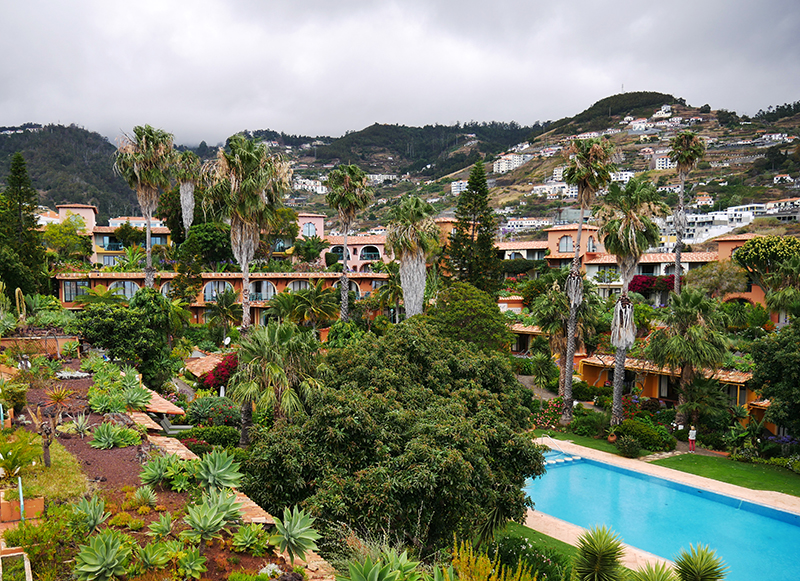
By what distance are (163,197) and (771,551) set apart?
4837cm

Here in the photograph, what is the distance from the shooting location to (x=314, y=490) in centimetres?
1023

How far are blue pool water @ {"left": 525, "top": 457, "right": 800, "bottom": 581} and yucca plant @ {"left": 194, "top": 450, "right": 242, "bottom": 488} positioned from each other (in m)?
10.3

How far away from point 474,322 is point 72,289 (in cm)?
2894

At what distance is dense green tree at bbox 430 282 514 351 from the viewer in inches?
980

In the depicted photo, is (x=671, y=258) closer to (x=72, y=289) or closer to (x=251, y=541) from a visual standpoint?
(x=251, y=541)

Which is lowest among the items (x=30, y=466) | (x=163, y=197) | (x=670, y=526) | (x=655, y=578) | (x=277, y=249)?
(x=670, y=526)

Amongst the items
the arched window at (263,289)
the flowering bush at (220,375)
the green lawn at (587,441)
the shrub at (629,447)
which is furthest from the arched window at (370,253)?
the shrub at (629,447)

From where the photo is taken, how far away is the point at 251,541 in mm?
7473

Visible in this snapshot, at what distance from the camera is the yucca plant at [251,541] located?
7.45 meters

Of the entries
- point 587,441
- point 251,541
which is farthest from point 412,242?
point 251,541

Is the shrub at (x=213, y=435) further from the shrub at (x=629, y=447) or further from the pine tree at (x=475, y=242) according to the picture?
the pine tree at (x=475, y=242)

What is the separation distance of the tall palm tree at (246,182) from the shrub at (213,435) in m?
11.0

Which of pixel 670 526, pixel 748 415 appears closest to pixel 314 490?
pixel 670 526

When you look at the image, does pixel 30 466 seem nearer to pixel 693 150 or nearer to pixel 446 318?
pixel 446 318
